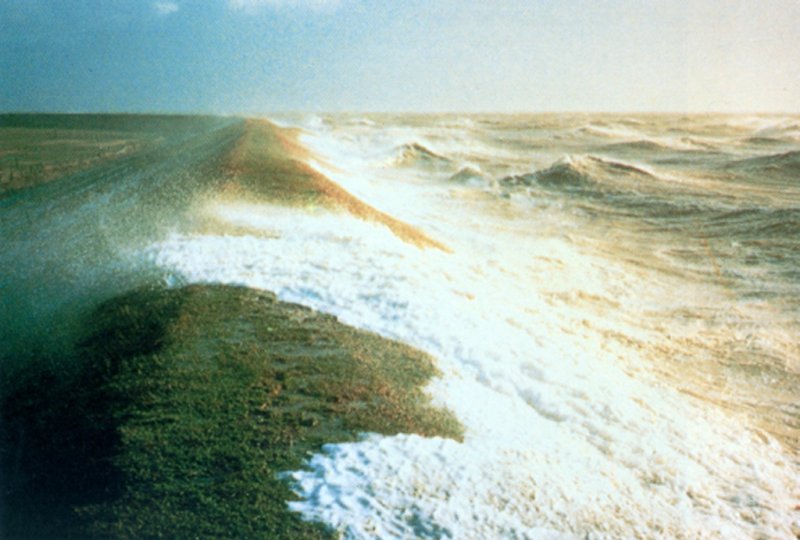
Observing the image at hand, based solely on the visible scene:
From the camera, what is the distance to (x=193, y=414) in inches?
209

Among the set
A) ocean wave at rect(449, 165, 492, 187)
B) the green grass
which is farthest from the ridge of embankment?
ocean wave at rect(449, 165, 492, 187)

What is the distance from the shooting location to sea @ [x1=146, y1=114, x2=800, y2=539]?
15.1ft

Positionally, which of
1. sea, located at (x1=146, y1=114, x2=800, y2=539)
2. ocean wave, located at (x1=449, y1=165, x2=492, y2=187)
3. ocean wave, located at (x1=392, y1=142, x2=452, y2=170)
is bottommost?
sea, located at (x1=146, y1=114, x2=800, y2=539)

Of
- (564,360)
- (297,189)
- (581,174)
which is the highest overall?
(297,189)

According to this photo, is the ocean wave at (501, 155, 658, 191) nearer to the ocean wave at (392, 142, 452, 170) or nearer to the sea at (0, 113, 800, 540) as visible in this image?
the sea at (0, 113, 800, 540)

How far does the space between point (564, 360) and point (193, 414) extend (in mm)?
4883

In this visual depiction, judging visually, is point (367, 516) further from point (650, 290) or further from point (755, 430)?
point (650, 290)

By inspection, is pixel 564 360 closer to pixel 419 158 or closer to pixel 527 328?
pixel 527 328

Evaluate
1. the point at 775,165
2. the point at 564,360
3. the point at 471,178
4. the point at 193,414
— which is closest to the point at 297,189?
the point at 564,360

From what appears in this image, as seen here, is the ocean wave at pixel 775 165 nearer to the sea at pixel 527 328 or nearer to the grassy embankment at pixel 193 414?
the sea at pixel 527 328

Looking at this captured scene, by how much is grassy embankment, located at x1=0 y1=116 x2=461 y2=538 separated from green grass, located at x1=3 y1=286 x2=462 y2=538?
0.01 meters

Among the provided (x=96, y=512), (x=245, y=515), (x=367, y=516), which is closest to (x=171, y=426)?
(x=96, y=512)

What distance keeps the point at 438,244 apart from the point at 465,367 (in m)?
A: 8.33

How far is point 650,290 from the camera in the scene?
1366cm
